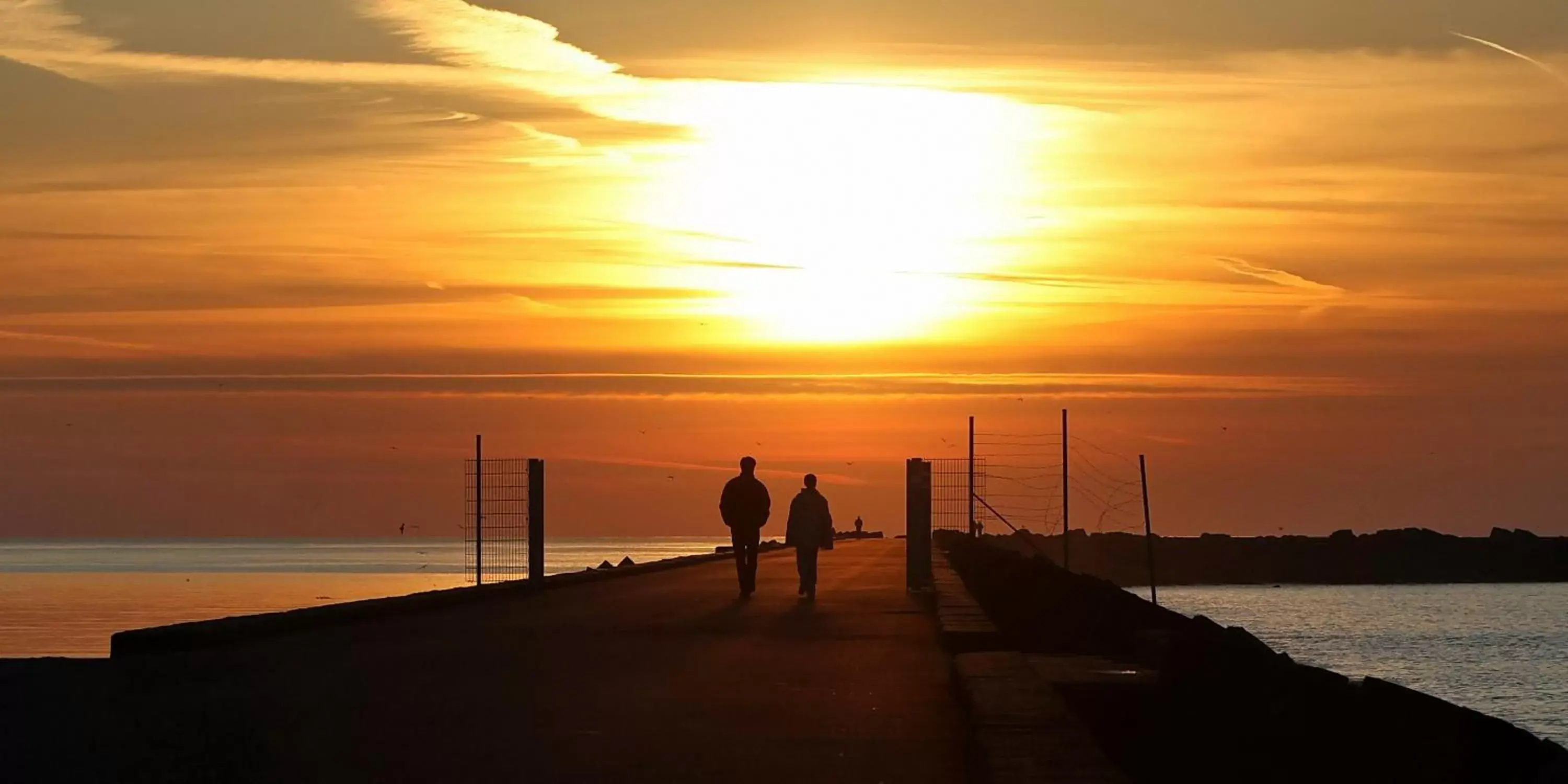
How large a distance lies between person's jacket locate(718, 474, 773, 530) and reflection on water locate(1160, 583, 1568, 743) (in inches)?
673

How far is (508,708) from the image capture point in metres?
13.0

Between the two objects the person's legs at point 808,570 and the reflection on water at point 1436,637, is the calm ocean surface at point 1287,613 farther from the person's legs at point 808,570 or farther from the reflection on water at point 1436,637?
the person's legs at point 808,570

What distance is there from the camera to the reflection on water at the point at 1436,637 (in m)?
51.1

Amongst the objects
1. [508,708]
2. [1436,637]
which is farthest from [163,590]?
[508,708]

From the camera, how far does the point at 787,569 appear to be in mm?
40594

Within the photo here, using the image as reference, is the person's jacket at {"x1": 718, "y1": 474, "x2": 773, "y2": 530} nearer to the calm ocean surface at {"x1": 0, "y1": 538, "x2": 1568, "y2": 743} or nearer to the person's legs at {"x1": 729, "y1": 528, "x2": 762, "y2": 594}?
the person's legs at {"x1": 729, "y1": 528, "x2": 762, "y2": 594}

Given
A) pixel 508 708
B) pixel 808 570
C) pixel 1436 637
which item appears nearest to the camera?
pixel 508 708

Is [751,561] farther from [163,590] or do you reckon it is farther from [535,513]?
[163,590]

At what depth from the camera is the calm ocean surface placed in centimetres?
5034

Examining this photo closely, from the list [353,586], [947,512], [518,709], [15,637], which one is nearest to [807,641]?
[518,709]

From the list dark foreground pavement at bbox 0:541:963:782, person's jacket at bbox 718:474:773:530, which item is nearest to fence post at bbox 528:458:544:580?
person's jacket at bbox 718:474:773:530

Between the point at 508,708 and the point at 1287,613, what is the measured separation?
94.1 meters

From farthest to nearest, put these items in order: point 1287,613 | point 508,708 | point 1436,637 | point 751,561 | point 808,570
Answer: point 1287,613
point 1436,637
point 751,561
point 808,570
point 508,708

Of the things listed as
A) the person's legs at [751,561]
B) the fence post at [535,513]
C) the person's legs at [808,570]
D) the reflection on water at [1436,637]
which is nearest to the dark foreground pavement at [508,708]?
the person's legs at [808,570]
